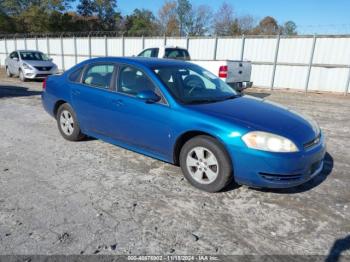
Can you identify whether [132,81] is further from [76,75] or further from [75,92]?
[76,75]

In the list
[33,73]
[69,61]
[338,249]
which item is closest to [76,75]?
[338,249]

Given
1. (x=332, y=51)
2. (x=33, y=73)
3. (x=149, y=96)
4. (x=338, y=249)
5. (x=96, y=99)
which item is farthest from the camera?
(x=33, y=73)

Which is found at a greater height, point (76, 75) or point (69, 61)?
point (76, 75)

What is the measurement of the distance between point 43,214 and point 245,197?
7.55 feet

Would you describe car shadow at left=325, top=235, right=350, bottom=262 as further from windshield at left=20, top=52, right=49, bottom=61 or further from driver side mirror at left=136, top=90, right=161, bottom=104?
windshield at left=20, top=52, right=49, bottom=61

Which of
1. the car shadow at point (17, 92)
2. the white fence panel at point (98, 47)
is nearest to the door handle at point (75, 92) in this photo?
the car shadow at point (17, 92)

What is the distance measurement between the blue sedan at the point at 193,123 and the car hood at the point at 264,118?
0.01m

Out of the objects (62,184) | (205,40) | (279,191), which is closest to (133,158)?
(62,184)

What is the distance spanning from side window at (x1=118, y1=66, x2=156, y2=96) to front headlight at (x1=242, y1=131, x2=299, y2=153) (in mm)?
1549

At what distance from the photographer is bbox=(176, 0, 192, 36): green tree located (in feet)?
188

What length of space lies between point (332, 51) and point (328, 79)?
4.22 ft

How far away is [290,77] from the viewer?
51.8ft

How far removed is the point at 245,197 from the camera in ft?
12.5

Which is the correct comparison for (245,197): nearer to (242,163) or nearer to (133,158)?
(242,163)
